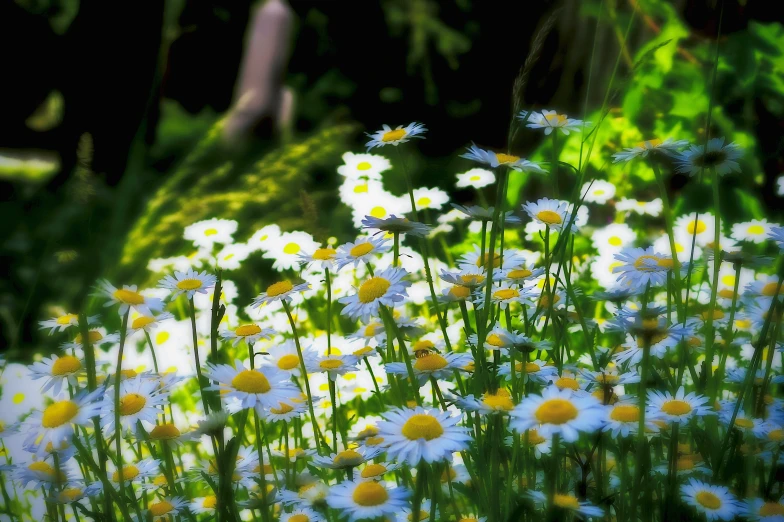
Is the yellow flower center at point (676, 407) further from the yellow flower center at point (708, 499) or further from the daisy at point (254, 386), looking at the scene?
the daisy at point (254, 386)

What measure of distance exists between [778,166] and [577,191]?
5.56 feet

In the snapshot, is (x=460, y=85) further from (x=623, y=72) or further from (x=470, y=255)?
(x=470, y=255)

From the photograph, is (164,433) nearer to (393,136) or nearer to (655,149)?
(393,136)

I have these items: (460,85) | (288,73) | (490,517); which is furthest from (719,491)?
(288,73)

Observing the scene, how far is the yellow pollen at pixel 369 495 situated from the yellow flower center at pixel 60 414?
0.19 m

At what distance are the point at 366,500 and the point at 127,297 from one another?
0.81ft

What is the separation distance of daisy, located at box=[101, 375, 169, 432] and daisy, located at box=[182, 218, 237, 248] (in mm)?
875

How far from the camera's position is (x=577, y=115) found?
2.23 meters

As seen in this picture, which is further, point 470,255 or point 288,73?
point 288,73

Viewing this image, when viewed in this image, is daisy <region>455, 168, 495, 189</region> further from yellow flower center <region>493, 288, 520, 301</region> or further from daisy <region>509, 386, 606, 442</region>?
daisy <region>509, 386, 606, 442</region>

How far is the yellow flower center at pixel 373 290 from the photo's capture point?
577mm

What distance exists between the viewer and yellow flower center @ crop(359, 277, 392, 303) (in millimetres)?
577

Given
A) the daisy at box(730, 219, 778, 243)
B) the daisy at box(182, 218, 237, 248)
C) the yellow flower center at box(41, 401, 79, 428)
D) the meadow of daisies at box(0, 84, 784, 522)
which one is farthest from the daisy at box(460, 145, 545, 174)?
the daisy at box(182, 218, 237, 248)

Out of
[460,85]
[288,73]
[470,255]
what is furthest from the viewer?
[288,73]
